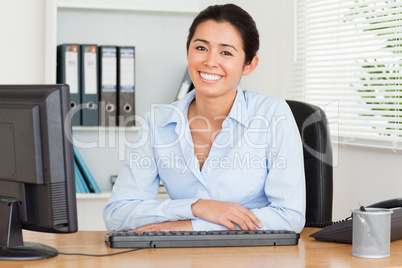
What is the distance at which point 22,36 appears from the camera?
3.21 m

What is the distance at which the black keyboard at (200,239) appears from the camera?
4.86 feet

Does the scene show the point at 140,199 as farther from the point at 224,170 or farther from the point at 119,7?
the point at 119,7

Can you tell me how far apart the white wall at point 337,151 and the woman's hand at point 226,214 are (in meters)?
0.75

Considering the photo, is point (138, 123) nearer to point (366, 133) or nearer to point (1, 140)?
point (366, 133)

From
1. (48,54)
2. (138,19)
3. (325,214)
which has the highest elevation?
(138,19)

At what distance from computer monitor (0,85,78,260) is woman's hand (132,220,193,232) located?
0.34 metres

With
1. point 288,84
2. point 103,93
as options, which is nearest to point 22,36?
point 103,93

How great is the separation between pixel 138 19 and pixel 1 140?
2.06 m

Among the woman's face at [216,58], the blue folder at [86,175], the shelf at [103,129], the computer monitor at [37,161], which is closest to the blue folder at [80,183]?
the blue folder at [86,175]

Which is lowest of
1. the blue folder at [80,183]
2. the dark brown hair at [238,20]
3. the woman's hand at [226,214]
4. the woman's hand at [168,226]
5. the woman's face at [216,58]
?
the blue folder at [80,183]

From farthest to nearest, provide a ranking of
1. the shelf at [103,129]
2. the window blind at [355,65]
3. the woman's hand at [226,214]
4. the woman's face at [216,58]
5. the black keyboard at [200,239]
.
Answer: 1. the shelf at [103,129]
2. the window blind at [355,65]
3. the woman's face at [216,58]
4. the woman's hand at [226,214]
5. the black keyboard at [200,239]

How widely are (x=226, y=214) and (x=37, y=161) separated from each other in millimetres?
583

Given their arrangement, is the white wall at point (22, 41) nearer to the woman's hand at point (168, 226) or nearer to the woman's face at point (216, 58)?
the woman's face at point (216, 58)

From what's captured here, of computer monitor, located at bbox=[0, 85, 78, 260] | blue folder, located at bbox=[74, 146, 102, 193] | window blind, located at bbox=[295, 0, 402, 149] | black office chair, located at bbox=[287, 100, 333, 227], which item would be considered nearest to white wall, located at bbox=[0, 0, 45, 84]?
blue folder, located at bbox=[74, 146, 102, 193]
